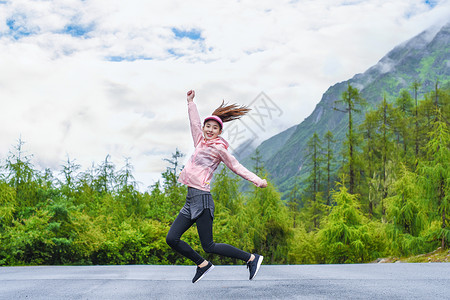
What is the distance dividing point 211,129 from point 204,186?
764mm

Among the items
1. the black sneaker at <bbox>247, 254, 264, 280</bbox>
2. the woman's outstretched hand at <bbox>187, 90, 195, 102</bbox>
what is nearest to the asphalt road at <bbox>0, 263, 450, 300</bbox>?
the black sneaker at <bbox>247, 254, 264, 280</bbox>

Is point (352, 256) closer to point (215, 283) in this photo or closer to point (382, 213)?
point (382, 213)

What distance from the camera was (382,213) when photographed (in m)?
34.1

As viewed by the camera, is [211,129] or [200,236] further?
[211,129]

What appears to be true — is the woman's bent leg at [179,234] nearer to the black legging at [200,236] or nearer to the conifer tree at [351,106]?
the black legging at [200,236]

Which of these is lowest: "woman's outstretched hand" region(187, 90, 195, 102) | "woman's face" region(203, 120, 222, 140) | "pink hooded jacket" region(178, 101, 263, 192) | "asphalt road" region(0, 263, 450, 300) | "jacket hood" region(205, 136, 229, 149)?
"asphalt road" region(0, 263, 450, 300)

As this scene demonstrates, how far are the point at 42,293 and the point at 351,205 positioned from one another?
20.7 m

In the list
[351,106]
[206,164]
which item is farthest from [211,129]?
[351,106]

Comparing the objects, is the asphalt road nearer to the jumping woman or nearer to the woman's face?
the jumping woman

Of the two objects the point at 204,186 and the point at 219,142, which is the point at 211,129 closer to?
the point at 219,142

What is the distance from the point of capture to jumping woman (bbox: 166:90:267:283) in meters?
5.33

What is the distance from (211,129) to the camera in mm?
5586

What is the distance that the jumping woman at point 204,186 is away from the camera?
5328 millimetres

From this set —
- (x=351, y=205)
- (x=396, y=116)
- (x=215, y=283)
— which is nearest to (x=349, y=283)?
(x=215, y=283)
